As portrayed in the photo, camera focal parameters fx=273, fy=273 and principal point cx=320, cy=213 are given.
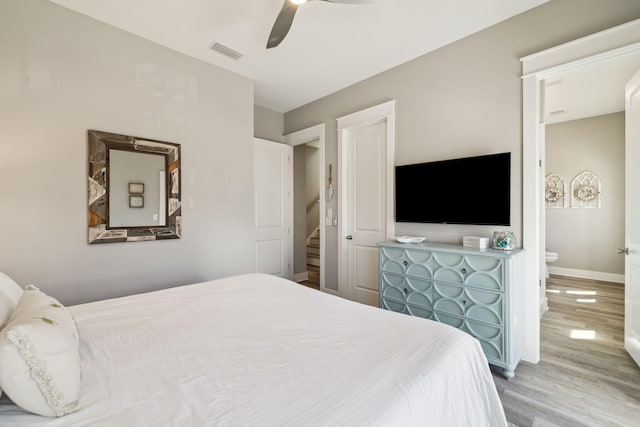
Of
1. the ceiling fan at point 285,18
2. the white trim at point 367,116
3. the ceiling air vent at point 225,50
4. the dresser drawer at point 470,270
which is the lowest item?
the dresser drawer at point 470,270

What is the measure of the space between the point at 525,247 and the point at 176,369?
99.7 inches

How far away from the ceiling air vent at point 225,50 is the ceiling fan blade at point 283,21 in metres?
0.84

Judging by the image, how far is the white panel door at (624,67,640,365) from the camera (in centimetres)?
210

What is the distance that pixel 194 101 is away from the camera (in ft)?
9.27

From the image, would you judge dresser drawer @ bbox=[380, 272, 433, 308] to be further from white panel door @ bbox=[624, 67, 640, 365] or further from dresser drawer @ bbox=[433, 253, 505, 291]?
white panel door @ bbox=[624, 67, 640, 365]

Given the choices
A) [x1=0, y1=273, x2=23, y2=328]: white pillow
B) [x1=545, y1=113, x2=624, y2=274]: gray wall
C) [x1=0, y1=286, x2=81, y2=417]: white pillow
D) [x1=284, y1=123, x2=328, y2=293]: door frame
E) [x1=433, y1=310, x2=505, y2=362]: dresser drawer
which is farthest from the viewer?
[x1=545, y1=113, x2=624, y2=274]: gray wall

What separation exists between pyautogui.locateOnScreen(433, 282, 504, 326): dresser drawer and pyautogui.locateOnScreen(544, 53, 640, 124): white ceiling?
2.44 metres

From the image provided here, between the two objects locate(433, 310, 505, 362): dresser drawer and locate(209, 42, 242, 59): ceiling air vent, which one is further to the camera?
locate(209, 42, 242, 59): ceiling air vent

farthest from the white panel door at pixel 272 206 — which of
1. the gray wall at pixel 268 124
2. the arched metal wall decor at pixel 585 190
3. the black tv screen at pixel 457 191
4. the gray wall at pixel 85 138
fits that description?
the arched metal wall decor at pixel 585 190

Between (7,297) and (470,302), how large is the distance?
107 inches

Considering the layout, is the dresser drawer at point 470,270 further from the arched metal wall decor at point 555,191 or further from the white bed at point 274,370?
the arched metal wall decor at point 555,191

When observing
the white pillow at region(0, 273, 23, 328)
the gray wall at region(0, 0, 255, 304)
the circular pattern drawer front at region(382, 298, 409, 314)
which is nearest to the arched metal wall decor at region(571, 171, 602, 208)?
the circular pattern drawer front at region(382, 298, 409, 314)

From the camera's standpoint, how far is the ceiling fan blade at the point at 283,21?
178cm

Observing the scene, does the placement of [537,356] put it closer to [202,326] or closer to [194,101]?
[202,326]
